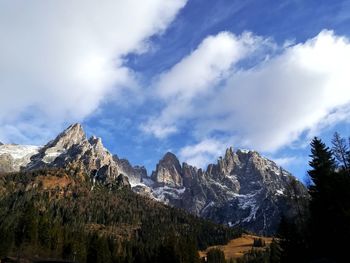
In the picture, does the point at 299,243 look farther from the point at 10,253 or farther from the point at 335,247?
the point at 10,253

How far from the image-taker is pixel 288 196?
8731cm

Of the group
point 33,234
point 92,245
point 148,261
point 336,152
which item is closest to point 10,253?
point 33,234

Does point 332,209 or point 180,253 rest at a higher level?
point 180,253

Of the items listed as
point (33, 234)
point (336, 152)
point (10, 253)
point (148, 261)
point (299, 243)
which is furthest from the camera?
point (148, 261)

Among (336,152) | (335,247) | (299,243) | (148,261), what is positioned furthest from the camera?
(148,261)

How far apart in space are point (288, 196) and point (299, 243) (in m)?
13.1

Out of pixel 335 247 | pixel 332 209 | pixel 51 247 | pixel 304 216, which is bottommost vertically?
pixel 335 247

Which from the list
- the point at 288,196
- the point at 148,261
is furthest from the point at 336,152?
the point at 148,261

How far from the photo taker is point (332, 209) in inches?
2387

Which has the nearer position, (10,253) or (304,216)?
(304,216)

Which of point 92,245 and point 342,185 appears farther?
point 92,245

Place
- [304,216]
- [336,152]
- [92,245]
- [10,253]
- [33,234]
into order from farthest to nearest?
[92,245]
[33,234]
[10,253]
[304,216]
[336,152]

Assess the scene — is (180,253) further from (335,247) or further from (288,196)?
(335,247)

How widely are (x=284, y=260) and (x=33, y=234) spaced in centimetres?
8507
